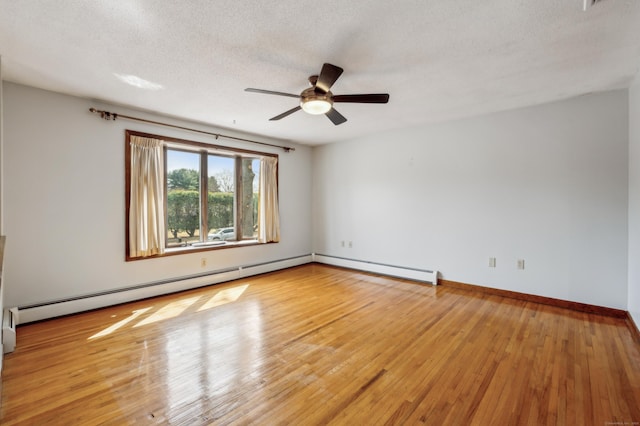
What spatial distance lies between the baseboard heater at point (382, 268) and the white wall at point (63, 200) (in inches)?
119

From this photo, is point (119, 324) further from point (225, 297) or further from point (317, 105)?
point (317, 105)

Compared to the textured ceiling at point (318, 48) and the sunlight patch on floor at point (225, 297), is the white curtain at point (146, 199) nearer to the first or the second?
the textured ceiling at point (318, 48)

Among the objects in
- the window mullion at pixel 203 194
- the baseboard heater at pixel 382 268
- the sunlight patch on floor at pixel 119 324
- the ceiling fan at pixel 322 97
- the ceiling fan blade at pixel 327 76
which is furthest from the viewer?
the window mullion at pixel 203 194

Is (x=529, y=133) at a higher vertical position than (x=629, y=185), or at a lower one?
higher

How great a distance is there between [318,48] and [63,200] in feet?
10.8

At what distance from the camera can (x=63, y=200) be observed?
323 centimetres

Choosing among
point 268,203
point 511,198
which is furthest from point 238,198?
point 511,198

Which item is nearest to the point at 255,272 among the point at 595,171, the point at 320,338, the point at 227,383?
the point at 320,338

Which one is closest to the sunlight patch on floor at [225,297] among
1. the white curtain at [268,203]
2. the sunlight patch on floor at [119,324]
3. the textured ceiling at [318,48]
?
the sunlight patch on floor at [119,324]

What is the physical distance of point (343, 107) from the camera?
369cm

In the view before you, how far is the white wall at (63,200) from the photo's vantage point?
2.96m

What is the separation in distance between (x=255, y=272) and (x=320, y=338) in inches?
103

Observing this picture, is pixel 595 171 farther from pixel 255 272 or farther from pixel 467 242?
pixel 255 272

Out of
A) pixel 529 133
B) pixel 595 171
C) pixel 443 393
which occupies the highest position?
pixel 529 133
